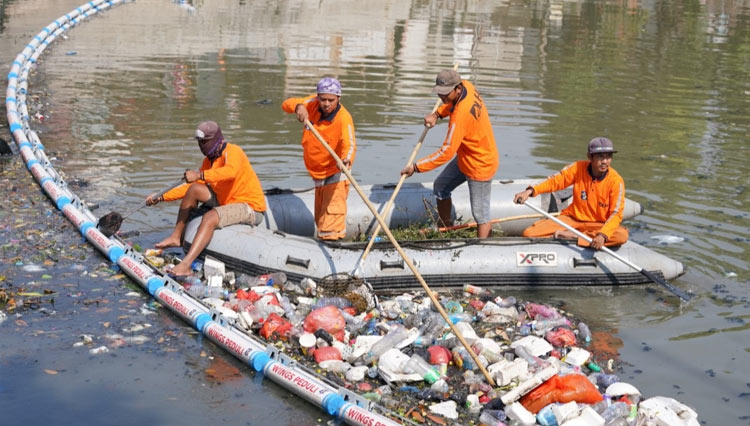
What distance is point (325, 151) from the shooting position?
32.0ft

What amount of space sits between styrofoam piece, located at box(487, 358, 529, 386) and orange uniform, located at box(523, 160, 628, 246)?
2599mm

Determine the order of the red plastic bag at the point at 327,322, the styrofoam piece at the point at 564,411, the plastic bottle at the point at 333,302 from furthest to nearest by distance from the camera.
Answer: the plastic bottle at the point at 333,302, the red plastic bag at the point at 327,322, the styrofoam piece at the point at 564,411

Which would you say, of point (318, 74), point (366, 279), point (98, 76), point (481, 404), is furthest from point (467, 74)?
point (481, 404)

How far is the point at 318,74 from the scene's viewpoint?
2072cm

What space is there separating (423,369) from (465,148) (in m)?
3.14

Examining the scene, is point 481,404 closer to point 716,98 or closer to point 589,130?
point 589,130

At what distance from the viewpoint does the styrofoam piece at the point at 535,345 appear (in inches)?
317

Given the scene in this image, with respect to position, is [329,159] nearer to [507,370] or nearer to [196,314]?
[196,314]

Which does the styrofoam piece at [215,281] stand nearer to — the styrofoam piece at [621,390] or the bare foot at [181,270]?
the bare foot at [181,270]

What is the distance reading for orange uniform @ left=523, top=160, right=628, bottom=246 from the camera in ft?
31.9

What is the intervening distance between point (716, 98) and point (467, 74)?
535 cm

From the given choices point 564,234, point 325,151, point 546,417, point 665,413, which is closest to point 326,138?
point 325,151

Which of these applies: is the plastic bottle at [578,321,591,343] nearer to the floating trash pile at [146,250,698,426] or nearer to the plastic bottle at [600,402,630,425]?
the floating trash pile at [146,250,698,426]

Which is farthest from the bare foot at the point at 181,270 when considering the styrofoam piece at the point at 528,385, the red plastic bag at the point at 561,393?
the red plastic bag at the point at 561,393
